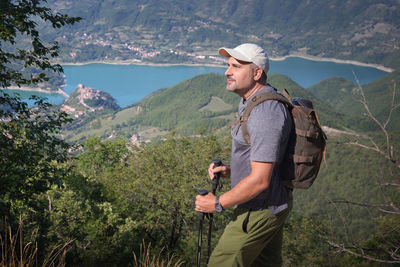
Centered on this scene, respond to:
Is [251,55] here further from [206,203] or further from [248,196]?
[206,203]

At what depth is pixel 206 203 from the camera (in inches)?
90.0

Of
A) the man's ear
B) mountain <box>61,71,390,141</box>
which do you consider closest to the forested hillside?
the man's ear

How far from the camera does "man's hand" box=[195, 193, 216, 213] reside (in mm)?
2262

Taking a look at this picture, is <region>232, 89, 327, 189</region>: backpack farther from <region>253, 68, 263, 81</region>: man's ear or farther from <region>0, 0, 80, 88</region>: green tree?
<region>0, 0, 80, 88</region>: green tree

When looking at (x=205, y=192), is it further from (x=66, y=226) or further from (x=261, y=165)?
(x=66, y=226)

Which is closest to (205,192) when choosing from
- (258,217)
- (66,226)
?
(258,217)

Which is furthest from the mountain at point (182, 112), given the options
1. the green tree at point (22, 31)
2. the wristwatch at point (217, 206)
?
the wristwatch at point (217, 206)

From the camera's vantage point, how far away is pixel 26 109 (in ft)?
16.8

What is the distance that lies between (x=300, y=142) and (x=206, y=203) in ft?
2.69

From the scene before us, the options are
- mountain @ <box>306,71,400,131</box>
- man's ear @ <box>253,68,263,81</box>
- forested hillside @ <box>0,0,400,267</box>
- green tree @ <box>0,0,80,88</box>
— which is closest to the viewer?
man's ear @ <box>253,68,263,81</box>

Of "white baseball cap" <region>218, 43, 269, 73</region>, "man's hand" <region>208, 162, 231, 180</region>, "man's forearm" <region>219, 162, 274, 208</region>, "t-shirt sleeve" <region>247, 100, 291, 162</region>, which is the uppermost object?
"white baseball cap" <region>218, 43, 269, 73</region>

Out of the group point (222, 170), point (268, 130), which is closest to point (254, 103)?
point (268, 130)

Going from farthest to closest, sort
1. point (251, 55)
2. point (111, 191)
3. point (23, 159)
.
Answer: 1. point (111, 191)
2. point (23, 159)
3. point (251, 55)

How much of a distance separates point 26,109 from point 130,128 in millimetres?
144555
